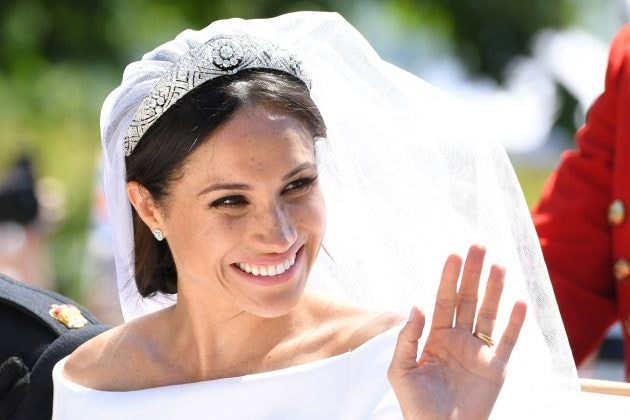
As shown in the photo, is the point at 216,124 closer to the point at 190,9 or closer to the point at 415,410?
the point at 415,410

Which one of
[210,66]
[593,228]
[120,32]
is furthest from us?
[120,32]

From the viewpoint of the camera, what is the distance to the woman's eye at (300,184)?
2.49m

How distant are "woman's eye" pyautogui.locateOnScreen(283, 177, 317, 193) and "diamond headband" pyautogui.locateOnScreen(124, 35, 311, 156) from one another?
0.78ft

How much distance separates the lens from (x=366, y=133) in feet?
8.93

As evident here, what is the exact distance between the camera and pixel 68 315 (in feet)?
10.2

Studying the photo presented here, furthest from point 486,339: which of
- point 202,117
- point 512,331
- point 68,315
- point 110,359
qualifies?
point 68,315

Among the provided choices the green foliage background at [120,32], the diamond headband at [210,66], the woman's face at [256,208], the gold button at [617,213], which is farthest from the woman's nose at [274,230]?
the green foliage background at [120,32]

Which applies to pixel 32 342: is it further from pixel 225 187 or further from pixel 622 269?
pixel 622 269

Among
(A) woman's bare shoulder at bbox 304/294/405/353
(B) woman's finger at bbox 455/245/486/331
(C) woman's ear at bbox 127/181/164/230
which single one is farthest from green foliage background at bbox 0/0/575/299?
(B) woman's finger at bbox 455/245/486/331

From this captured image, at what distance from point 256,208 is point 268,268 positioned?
0.11 m

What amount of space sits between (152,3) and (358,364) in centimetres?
741

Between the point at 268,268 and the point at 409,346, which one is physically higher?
the point at 268,268

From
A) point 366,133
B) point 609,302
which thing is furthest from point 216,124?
point 609,302

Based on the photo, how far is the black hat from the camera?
2.97 metres
